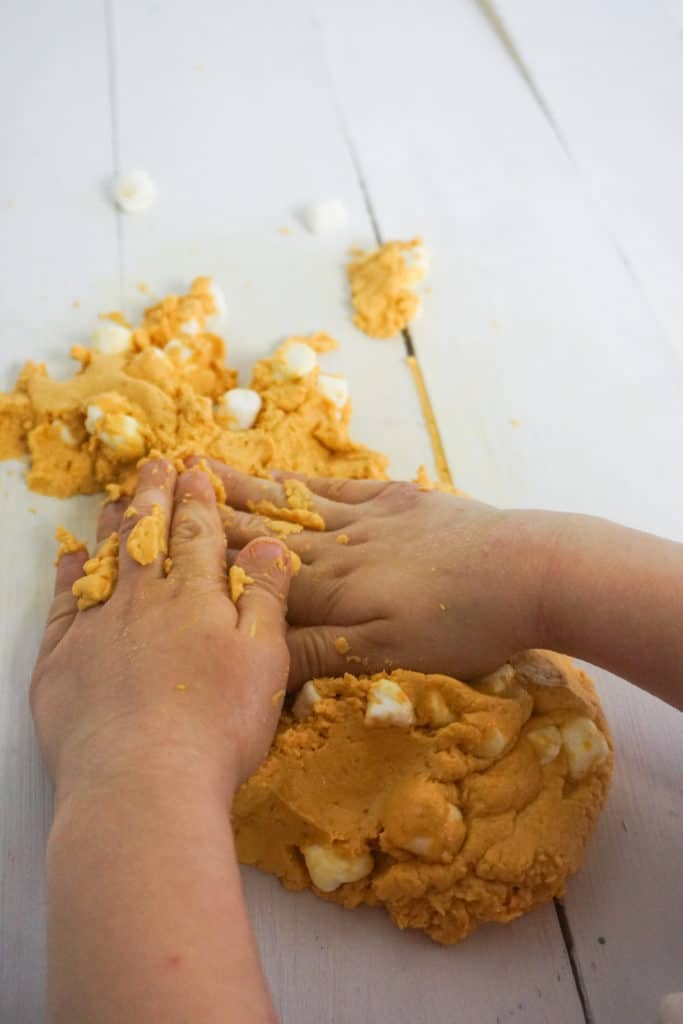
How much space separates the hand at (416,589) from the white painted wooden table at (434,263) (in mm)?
190

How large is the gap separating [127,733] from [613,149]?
50.3 inches

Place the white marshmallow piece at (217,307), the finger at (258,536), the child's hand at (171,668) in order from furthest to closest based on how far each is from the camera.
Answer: the white marshmallow piece at (217,307) → the finger at (258,536) → the child's hand at (171,668)

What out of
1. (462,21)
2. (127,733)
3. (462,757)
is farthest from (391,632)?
(462,21)

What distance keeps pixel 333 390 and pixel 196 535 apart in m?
0.30

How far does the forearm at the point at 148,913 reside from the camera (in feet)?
1.67

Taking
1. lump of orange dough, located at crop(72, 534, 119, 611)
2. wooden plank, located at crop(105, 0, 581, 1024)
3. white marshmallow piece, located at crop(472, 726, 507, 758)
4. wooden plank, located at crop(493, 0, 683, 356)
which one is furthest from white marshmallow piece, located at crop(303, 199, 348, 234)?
white marshmallow piece, located at crop(472, 726, 507, 758)

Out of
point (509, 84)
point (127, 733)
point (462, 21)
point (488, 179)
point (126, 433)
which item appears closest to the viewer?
point (127, 733)

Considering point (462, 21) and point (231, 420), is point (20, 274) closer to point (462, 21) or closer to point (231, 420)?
point (231, 420)

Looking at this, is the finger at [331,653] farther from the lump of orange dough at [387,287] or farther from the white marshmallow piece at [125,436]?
the lump of orange dough at [387,287]

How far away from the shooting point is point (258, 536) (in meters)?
0.84

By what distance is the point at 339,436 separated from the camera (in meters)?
0.99

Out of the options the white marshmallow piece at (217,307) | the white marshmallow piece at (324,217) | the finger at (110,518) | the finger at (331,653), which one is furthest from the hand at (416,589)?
the white marshmallow piece at (324,217)

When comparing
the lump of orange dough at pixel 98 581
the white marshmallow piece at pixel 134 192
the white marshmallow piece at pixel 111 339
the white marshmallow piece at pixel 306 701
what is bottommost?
the white marshmallow piece at pixel 306 701

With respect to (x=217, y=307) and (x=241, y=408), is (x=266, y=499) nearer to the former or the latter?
(x=241, y=408)
